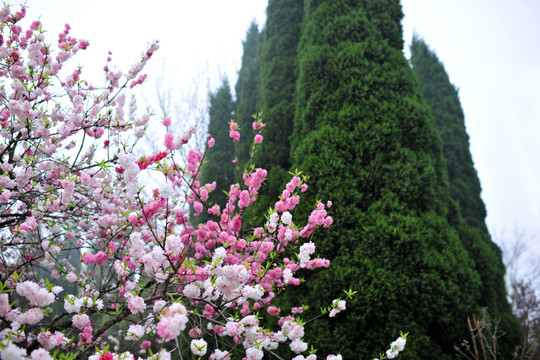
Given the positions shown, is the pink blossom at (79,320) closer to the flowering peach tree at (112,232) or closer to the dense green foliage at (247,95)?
the flowering peach tree at (112,232)

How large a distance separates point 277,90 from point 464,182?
4.97 metres

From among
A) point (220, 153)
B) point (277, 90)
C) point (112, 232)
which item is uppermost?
point (220, 153)

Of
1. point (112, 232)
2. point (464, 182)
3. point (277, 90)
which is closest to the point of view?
point (112, 232)

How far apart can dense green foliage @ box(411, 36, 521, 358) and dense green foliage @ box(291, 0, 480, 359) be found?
77 centimetres

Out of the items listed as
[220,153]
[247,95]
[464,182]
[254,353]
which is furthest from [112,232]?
[464,182]

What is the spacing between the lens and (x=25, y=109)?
6.79ft

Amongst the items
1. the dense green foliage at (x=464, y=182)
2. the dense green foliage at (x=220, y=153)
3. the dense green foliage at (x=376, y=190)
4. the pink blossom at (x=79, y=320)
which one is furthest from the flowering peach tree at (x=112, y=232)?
the dense green foliage at (x=220, y=153)

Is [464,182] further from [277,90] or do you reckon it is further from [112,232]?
[112,232]

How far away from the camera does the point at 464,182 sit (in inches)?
286

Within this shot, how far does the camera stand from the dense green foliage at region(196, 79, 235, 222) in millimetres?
7129

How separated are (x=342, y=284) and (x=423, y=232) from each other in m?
1.15

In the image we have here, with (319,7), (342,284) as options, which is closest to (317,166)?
(342,284)

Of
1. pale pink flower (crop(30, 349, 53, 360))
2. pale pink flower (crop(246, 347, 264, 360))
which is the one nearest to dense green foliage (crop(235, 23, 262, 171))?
pale pink flower (crop(246, 347, 264, 360))

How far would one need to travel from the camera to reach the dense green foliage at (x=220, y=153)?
7.13 m
